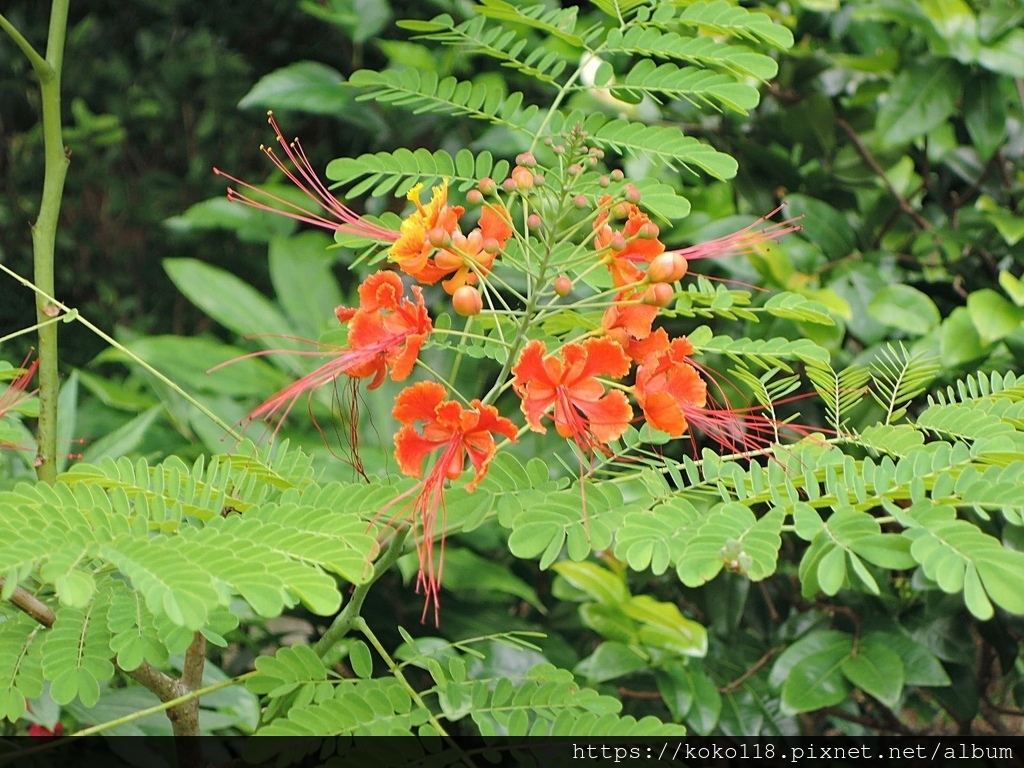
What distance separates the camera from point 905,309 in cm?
141

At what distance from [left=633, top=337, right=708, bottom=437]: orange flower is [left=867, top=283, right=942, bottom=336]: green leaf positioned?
749mm

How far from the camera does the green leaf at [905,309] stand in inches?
54.6

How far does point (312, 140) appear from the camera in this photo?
2.62m

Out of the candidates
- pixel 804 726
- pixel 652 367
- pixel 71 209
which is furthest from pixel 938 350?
pixel 71 209

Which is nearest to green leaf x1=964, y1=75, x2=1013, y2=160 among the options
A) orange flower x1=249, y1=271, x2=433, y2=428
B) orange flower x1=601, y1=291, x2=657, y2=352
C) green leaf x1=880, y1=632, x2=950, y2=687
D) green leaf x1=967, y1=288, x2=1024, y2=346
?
green leaf x1=967, y1=288, x2=1024, y2=346

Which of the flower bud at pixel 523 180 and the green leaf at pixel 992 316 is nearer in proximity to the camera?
the flower bud at pixel 523 180

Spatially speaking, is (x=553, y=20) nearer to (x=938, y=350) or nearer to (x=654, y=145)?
(x=654, y=145)

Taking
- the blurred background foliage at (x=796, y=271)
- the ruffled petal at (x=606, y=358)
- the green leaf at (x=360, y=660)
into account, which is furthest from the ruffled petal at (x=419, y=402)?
the blurred background foliage at (x=796, y=271)

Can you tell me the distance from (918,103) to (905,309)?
34 cm

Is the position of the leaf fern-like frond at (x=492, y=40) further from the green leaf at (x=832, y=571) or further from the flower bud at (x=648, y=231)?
the green leaf at (x=832, y=571)

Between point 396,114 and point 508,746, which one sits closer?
point 508,746

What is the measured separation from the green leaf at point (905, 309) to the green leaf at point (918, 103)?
0.26m

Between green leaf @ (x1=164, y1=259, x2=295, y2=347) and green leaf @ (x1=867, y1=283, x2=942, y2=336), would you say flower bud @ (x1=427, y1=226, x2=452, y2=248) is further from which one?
green leaf @ (x1=164, y1=259, x2=295, y2=347)

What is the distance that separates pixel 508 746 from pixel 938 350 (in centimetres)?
94
